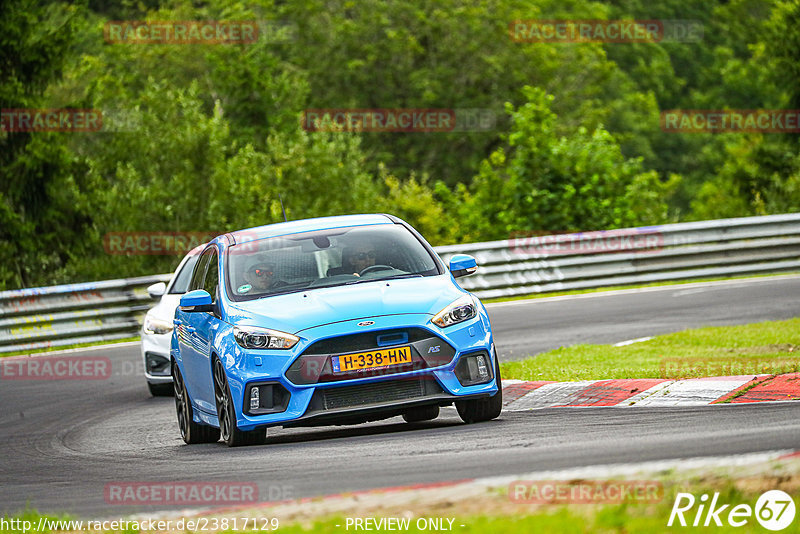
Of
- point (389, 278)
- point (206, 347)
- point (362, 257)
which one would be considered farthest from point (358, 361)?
point (206, 347)

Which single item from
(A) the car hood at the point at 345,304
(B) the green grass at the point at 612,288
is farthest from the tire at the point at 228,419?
(B) the green grass at the point at 612,288

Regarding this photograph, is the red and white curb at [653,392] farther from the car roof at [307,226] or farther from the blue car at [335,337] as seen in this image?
the car roof at [307,226]

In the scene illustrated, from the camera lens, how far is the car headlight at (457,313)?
360 inches

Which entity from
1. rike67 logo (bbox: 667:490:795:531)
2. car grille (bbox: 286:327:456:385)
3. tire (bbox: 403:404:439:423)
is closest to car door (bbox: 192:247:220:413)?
car grille (bbox: 286:327:456:385)

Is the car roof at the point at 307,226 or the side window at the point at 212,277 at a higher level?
the car roof at the point at 307,226

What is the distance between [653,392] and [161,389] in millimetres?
6619

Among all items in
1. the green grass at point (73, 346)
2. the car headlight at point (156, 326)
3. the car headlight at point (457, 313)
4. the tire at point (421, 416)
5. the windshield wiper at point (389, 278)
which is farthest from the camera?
the green grass at point (73, 346)

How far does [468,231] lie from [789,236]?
971cm

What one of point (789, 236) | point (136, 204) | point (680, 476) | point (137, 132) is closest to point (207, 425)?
A: point (680, 476)

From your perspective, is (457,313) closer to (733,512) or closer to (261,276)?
(261,276)

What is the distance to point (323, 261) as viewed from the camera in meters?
10.1

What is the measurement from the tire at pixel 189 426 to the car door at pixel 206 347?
0.81ft

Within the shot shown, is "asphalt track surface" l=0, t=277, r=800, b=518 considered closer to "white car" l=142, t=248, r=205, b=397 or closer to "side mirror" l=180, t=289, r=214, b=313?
"white car" l=142, t=248, r=205, b=397

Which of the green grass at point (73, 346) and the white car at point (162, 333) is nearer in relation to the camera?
the white car at point (162, 333)
